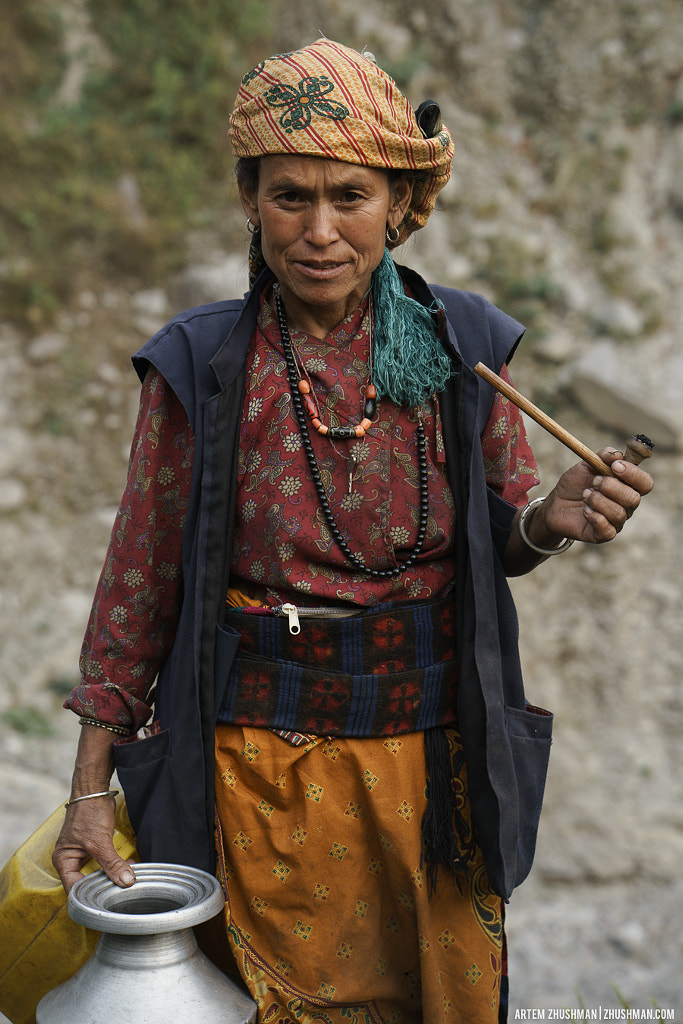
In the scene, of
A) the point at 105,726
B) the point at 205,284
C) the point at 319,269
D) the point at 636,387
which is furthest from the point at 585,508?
the point at 205,284

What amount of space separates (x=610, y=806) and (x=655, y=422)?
2042mm

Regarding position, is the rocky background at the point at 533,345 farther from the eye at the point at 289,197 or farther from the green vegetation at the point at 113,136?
the eye at the point at 289,197

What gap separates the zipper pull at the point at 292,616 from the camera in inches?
72.8

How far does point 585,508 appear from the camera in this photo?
177cm

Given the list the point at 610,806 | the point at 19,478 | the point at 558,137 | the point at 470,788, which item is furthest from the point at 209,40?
the point at 470,788

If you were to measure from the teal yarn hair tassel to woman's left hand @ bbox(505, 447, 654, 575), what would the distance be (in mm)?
319

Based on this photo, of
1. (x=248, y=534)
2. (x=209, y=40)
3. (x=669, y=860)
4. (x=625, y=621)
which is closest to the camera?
(x=248, y=534)

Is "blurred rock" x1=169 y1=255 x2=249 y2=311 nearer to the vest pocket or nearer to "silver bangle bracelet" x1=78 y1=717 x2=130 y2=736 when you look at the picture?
"silver bangle bracelet" x1=78 y1=717 x2=130 y2=736

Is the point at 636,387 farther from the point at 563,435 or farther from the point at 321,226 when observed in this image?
the point at 321,226

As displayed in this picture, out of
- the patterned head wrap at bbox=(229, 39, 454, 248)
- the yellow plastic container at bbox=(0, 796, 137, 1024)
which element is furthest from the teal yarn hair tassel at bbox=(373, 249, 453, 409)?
the yellow plastic container at bbox=(0, 796, 137, 1024)

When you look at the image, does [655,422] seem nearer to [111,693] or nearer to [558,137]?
[558,137]

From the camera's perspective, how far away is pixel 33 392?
523 centimetres

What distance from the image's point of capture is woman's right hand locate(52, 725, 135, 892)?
1866 millimetres

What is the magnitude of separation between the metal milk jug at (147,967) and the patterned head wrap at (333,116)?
1.34 metres
